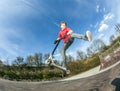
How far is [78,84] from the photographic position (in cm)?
285

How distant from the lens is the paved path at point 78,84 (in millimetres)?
2697

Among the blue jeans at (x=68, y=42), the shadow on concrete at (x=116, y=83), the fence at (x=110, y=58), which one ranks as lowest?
the shadow on concrete at (x=116, y=83)

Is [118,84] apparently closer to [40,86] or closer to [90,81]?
[90,81]

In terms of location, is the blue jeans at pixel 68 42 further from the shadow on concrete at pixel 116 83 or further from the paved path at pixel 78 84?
the shadow on concrete at pixel 116 83

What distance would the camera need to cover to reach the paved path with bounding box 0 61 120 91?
270 centimetres

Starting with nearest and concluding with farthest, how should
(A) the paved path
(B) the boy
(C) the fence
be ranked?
1. (A) the paved path
2. (C) the fence
3. (B) the boy

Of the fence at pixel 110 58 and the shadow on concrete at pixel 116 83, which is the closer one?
the shadow on concrete at pixel 116 83

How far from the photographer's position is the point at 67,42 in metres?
3.70

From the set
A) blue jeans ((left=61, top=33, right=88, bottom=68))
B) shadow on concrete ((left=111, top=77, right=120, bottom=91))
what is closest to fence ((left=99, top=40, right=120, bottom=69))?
shadow on concrete ((left=111, top=77, right=120, bottom=91))

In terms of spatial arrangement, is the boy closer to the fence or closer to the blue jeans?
the blue jeans

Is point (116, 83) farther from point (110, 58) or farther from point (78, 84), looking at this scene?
point (110, 58)

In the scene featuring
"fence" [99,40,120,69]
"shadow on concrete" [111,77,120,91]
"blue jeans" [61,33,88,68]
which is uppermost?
"blue jeans" [61,33,88,68]

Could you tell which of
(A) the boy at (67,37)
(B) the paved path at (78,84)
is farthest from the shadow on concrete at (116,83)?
(A) the boy at (67,37)

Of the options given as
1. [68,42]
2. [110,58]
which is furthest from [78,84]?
[110,58]
